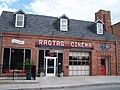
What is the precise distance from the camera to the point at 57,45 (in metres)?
23.5

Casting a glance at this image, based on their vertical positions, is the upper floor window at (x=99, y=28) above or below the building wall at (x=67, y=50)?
above

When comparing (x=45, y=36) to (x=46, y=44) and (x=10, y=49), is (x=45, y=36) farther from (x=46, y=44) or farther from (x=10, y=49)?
(x=10, y=49)

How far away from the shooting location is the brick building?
2188cm

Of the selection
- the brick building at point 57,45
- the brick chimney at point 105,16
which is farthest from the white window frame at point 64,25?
the brick chimney at point 105,16

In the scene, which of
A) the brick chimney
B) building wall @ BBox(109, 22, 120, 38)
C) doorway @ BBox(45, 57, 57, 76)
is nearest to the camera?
doorway @ BBox(45, 57, 57, 76)

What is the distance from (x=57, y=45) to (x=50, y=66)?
2.62 meters

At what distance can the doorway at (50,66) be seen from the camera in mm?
23203

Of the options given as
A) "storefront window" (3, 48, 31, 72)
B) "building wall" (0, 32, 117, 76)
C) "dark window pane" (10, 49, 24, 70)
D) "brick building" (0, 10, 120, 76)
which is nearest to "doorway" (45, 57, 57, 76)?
"brick building" (0, 10, 120, 76)

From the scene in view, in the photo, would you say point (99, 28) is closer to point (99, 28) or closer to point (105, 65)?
point (99, 28)

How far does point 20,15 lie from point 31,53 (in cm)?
490

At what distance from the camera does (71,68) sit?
24.4 meters

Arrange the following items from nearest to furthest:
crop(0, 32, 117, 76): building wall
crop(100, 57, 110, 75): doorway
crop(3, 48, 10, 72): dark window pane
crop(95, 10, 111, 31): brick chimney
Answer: crop(3, 48, 10, 72): dark window pane < crop(0, 32, 117, 76): building wall < crop(100, 57, 110, 75): doorway < crop(95, 10, 111, 31): brick chimney

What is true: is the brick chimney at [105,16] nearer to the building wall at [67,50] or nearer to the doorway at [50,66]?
the building wall at [67,50]

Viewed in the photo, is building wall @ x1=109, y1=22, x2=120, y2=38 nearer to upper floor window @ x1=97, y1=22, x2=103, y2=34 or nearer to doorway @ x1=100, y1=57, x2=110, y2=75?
upper floor window @ x1=97, y1=22, x2=103, y2=34
